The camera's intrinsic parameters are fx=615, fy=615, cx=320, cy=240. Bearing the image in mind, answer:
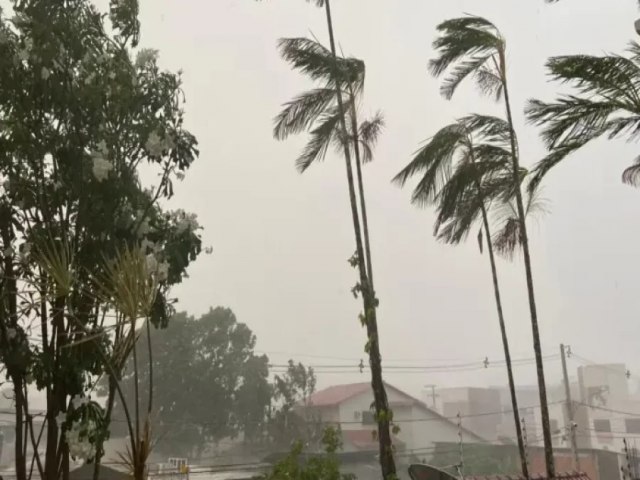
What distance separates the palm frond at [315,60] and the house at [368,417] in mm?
9577

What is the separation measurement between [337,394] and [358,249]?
1115 centimetres

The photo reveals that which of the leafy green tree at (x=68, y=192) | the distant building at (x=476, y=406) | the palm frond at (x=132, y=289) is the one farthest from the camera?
the distant building at (x=476, y=406)

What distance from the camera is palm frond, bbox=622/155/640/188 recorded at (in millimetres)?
7488

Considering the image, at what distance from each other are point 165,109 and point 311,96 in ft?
10.0

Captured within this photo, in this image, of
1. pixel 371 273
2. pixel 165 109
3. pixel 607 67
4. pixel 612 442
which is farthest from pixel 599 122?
pixel 612 442

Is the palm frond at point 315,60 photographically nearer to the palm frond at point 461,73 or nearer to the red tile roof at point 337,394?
the palm frond at point 461,73

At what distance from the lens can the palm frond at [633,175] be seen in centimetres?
749

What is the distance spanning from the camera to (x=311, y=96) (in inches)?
285

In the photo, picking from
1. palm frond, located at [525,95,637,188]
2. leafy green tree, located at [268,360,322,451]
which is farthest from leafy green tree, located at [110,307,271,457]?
palm frond, located at [525,95,637,188]

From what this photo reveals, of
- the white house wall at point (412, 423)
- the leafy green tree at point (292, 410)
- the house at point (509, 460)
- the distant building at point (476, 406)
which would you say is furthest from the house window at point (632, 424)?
the leafy green tree at point (292, 410)

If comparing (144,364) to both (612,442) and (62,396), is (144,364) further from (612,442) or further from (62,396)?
(612,442)

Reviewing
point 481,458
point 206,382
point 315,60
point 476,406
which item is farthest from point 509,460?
point 315,60

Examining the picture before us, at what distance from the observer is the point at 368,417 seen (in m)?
14.8

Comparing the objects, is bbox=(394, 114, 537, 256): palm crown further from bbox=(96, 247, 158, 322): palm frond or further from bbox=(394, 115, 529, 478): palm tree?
bbox=(96, 247, 158, 322): palm frond
